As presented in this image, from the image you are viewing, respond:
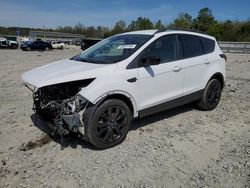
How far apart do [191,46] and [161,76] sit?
1249 millimetres

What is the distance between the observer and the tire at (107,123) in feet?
13.1

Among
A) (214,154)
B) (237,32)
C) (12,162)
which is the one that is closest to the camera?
(12,162)

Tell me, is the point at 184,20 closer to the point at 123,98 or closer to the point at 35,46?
the point at 35,46

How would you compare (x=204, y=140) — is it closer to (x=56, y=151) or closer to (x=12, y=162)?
(x=56, y=151)

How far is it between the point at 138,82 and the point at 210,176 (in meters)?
1.81

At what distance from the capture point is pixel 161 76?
4.81 m

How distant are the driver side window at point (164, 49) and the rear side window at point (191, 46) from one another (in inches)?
10.3

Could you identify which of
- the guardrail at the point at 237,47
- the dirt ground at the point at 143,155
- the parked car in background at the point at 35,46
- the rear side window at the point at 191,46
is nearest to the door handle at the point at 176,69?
the rear side window at the point at 191,46

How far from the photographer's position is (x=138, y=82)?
4461 millimetres

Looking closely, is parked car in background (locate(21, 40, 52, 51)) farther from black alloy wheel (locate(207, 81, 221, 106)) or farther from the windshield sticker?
the windshield sticker

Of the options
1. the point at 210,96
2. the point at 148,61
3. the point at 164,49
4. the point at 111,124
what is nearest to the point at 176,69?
the point at 164,49

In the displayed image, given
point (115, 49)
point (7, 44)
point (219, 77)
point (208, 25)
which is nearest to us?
point (115, 49)

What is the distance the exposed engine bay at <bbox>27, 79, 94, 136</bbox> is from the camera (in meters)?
3.96

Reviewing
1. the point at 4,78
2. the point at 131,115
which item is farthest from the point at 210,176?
the point at 4,78
